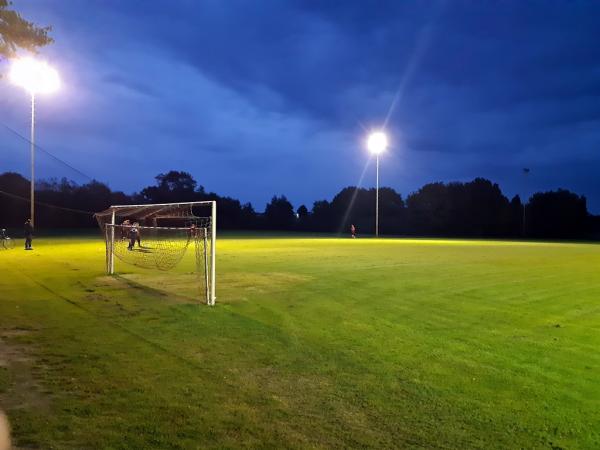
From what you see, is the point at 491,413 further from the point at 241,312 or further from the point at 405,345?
the point at 241,312

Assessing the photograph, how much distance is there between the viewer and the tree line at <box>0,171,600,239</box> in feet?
267

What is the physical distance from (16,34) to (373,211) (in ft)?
291

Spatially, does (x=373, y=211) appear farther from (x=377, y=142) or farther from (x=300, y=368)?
(x=300, y=368)

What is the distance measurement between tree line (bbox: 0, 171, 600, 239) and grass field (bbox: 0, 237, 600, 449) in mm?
73497

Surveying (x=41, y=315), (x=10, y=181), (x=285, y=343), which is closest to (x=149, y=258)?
(x=41, y=315)

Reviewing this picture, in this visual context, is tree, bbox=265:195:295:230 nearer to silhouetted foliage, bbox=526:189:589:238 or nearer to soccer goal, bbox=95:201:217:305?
silhouetted foliage, bbox=526:189:589:238

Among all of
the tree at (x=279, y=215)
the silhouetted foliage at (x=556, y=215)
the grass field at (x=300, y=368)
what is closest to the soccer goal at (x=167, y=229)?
the grass field at (x=300, y=368)

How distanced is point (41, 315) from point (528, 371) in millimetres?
8641

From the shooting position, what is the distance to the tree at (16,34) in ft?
49.4

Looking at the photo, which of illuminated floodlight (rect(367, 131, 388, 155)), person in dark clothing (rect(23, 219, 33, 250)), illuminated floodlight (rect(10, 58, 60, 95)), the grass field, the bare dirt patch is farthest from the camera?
illuminated floodlight (rect(367, 131, 388, 155))

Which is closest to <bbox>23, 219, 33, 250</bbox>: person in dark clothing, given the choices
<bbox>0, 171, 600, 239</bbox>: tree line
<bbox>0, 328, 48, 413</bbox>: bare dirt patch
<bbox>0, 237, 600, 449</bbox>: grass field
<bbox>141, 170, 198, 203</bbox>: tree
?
<bbox>0, 237, 600, 449</bbox>: grass field

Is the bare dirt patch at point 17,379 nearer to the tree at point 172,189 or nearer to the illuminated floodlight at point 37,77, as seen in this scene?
the illuminated floodlight at point 37,77

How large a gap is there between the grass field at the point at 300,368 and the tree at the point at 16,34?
7503 millimetres

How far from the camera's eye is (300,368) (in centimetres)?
657
